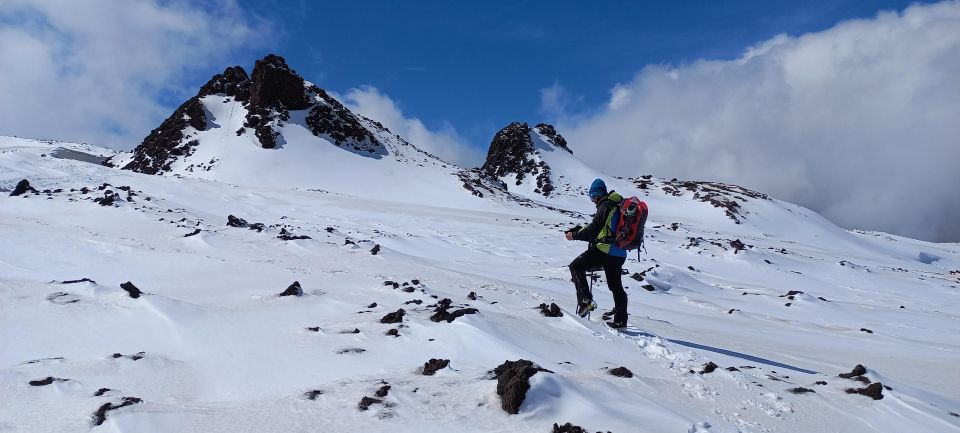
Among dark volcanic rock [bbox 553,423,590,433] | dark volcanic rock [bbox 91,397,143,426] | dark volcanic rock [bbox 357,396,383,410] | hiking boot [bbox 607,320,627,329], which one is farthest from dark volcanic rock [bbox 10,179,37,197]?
dark volcanic rock [bbox 553,423,590,433]

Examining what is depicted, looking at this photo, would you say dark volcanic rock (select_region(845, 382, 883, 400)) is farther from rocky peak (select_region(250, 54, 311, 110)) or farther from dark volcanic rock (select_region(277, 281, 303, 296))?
rocky peak (select_region(250, 54, 311, 110))

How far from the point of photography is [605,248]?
680cm

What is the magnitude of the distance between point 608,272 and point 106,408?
536 cm

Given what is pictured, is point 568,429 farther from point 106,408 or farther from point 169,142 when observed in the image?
point 169,142

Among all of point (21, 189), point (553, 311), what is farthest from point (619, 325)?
point (21, 189)

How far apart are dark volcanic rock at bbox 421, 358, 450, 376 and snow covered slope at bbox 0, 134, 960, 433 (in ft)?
0.30

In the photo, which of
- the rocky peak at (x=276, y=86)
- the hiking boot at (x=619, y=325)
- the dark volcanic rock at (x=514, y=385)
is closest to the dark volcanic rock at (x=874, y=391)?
the hiking boot at (x=619, y=325)

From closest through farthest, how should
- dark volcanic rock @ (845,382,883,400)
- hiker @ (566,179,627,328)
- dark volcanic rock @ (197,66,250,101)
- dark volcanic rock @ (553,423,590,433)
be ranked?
dark volcanic rock @ (553,423,590,433) → dark volcanic rock @ (845,382,883,400) → hiker @ (566,179,627,328) → dark volcanic rock @ (197,66,250,101)

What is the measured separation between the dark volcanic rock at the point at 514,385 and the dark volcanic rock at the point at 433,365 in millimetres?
725

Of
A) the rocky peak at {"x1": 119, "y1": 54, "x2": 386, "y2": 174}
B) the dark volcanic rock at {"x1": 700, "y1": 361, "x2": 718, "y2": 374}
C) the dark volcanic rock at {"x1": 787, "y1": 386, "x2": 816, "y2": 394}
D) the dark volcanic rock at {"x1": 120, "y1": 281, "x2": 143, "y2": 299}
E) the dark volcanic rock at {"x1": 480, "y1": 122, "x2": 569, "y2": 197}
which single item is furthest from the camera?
the dark volcanic rock at {"x1": 480, "y1": 122, "x2": 569, "y2": 197}

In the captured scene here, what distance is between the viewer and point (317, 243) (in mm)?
12039

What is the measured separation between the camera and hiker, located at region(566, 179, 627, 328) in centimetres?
677

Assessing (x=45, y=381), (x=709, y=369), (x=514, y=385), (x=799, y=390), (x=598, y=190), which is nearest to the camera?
(x=514, y=385)

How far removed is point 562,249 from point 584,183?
50.3 m
